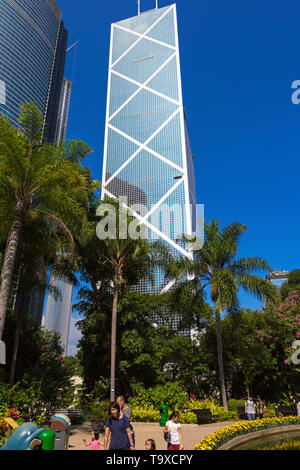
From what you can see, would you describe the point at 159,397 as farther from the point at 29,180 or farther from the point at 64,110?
the point at 64,110

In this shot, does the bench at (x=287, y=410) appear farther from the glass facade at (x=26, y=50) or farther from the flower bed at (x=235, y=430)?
the glass facade at (x=26, y=50)

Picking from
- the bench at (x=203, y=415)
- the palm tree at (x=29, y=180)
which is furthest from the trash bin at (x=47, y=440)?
the bench at (x=203, y=415)

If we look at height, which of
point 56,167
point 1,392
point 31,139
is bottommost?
point 1,392

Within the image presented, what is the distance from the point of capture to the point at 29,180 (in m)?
10.6

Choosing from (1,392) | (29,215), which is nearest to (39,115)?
(29,215)

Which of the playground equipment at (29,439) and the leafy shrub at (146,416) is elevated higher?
the playground equipment at (29,439)

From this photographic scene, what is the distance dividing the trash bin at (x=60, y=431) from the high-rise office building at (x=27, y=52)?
48.5 metres

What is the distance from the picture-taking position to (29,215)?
432 inches

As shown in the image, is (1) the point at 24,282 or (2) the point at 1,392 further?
(1) the point at 24,282

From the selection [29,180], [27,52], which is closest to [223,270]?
[29,180]

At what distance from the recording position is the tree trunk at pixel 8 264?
9414mm

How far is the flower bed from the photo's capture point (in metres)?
7.04
